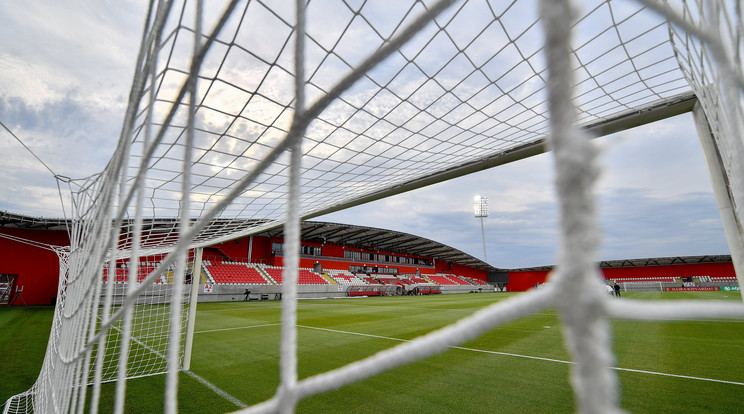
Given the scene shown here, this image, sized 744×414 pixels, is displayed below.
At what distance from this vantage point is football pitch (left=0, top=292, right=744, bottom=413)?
8.23 feet

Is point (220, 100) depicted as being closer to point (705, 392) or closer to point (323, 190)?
point (323, 190)

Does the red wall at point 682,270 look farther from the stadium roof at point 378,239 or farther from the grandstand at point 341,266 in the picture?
the stadium roof at point 378,239

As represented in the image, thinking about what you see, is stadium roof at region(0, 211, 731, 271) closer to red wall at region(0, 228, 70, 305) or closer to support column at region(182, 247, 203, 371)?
red wall at region(0, 228, 70, 305)

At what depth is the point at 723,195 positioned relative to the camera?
1.54 m

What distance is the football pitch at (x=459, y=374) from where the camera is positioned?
8.23 feet

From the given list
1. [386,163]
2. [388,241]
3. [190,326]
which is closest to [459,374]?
[386,163]

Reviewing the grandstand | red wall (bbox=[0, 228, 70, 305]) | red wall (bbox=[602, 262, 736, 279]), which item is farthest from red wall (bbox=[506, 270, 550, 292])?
red wall (bbox=[0, 228, 70, 305])

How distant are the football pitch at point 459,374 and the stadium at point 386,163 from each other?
32 millimetres

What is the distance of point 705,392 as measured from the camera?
104 inches

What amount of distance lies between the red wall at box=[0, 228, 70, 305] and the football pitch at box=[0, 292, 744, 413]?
1005cm

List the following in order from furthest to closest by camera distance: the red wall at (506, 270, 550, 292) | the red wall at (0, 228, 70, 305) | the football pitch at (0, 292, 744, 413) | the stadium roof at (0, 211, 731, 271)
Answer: the red wall at (506, 270, 550, 292) → the stadium roof at (0, 211, 731, 271) → the red wall at (0, 228, 70, 305) → the football pitch at (0, 292, 744, 413)

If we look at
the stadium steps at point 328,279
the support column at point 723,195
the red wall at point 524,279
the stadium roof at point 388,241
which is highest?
the stadium roof at point 388,241

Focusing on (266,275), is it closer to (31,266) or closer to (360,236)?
(360,236)

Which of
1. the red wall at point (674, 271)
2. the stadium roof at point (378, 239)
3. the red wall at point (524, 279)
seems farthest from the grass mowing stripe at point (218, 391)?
the red wall at point (524, 279)
